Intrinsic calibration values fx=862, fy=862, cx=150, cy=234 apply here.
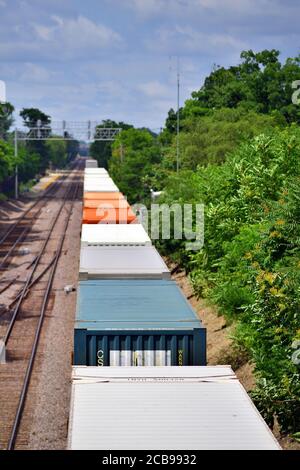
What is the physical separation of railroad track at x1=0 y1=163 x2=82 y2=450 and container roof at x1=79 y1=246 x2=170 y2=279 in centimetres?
402

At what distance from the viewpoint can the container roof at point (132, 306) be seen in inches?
746

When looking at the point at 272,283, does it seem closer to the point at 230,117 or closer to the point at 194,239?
the point at 194,239

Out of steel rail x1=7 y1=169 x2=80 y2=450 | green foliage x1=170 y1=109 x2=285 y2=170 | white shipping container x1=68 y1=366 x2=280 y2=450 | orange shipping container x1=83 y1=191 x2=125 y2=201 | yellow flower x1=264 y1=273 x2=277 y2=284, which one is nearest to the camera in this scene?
white shipping container x1=68 y1=366 x2=280 y2=450

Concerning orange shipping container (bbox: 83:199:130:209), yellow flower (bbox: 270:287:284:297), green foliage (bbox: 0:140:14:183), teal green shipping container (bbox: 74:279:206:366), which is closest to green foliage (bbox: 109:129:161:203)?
green foliage (bbox: 0:140:14:183)

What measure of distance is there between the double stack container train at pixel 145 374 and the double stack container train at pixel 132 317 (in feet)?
0.07

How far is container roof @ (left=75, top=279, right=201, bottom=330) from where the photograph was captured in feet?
62.2

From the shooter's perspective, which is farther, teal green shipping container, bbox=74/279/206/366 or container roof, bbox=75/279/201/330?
container roof, bbox=75/279/201/330

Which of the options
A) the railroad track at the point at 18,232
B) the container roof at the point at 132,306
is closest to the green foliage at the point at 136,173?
the railroad track at the point at 18,232

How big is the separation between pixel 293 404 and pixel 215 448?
19.9 ft

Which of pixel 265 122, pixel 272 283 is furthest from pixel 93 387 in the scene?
pixel 265 122

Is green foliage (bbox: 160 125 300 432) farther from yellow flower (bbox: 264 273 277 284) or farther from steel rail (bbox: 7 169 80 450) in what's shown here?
steel rail (bbox: 7 169 80 450)

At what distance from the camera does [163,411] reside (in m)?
14.2

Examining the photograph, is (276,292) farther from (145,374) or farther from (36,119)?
(36,119)

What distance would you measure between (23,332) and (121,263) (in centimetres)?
798
